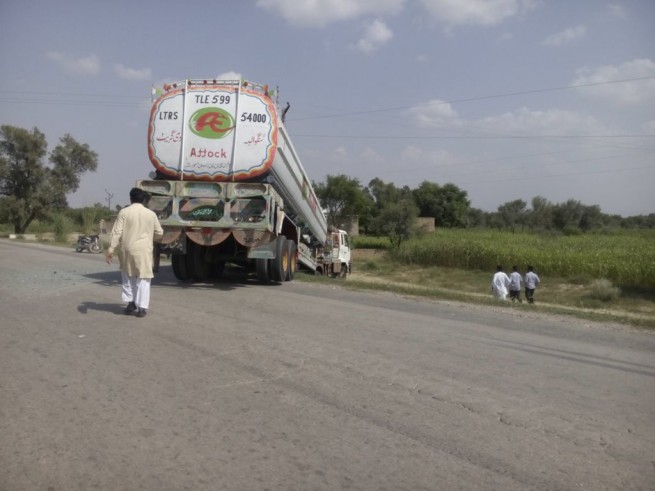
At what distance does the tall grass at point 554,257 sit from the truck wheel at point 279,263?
58.0 ft

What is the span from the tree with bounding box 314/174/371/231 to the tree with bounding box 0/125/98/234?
28.2 m

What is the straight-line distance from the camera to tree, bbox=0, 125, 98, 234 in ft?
169

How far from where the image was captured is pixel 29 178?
5284cm

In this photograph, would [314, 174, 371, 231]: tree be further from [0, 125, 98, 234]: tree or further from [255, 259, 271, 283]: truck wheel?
[255, 259, 271, 283]: truck wheel

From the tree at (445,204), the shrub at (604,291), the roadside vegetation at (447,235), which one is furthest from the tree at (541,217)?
the shrub at (604,291)

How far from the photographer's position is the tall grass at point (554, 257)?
2362 centimetres

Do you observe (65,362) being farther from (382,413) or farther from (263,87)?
(263,87)

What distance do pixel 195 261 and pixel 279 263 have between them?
1952mm

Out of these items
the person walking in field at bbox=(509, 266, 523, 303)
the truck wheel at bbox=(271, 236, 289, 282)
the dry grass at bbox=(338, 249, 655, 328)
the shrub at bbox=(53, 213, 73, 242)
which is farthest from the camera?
the shrub at bbox=(53, 213, 73, 242)

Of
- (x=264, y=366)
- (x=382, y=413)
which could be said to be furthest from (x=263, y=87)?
(x=382, y=413)

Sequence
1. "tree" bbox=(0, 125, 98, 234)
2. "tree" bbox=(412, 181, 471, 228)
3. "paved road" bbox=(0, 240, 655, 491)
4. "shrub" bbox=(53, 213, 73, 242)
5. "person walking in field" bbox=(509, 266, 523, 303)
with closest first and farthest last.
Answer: "paved road" bbox=(0, 240, 655, 491) < "person walking in field" bbox=(509, 266, 523, 303) < "shrub" bbox=(53, 213, 73, 242) < "tree" bbox=(0, 125, 98, 234) < "tree" bbox=(412, 181, 471, 228)

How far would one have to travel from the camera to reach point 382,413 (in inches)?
157

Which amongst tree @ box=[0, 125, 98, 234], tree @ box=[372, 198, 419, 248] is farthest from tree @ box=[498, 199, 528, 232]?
tree @ box=[0, 125, 98, 234]

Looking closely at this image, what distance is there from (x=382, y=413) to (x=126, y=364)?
2.48 metres
